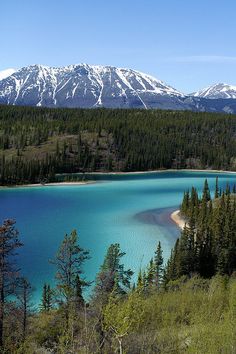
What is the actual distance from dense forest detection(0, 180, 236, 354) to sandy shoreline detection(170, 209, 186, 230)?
25.4 metres

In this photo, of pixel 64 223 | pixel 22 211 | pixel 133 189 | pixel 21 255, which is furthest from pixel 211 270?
pixel 133 189

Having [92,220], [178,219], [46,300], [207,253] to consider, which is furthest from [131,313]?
[178,219]

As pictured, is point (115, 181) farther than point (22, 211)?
Yes

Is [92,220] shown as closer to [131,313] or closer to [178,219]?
[178,219]

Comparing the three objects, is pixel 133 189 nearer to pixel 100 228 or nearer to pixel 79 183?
pixel 79 183

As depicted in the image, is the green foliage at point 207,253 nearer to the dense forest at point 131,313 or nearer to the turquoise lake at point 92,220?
the dense forest at point 131,313

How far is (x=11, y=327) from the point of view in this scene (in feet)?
89.3

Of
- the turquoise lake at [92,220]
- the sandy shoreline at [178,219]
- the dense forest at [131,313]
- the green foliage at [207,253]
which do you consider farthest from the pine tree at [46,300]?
the sandy shoreline at [178,219]

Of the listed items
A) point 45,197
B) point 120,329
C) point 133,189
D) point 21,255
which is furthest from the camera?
point 133,189

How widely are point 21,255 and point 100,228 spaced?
2233cm

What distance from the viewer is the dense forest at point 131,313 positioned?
14.8 meters

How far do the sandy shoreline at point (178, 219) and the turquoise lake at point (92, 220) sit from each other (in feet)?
4.72

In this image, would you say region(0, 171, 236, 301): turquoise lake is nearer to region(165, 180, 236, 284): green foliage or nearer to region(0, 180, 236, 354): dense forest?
region(165, 180, 236, 284): green foliage

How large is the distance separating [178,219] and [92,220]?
1727 centimetres
